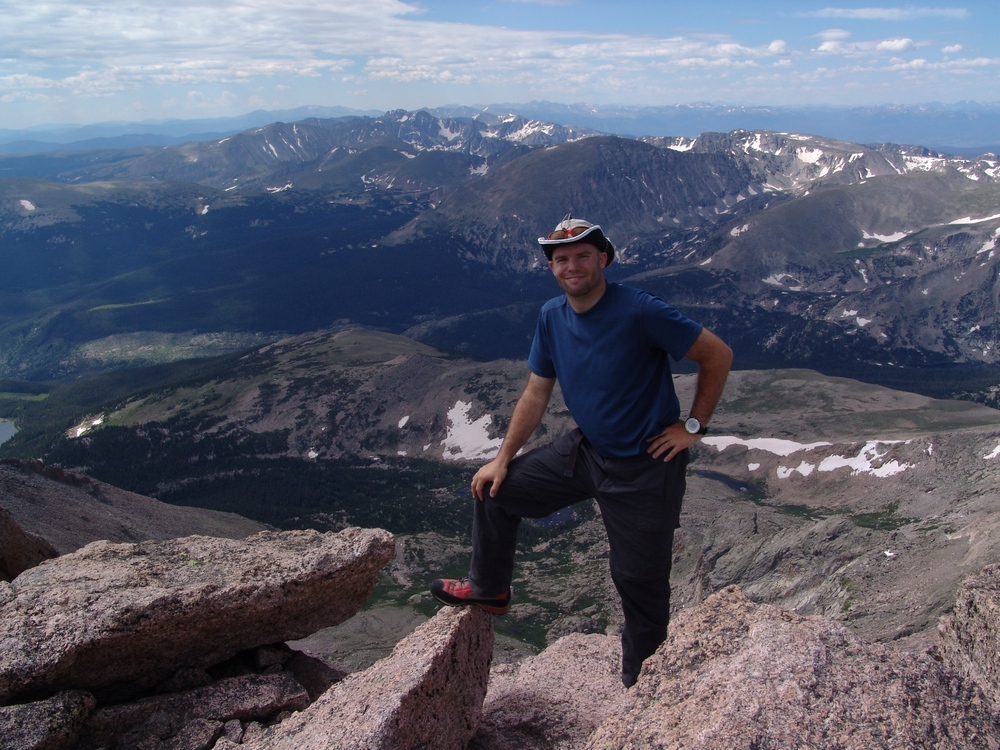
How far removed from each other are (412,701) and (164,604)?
14.5ft

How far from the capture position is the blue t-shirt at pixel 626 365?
→ 353 inches

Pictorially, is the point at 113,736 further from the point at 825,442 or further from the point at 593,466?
the point at 825,442

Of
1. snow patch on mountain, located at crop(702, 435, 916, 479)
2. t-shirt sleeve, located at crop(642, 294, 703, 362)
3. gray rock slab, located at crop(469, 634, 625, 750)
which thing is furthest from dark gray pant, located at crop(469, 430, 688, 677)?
snow patch on mountain, located at crop(702, 435, 916, 479)

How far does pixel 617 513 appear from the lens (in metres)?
9.51

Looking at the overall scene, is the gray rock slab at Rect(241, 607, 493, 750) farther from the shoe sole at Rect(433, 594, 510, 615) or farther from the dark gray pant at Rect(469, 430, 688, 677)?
the dark gray pant at Rect(469, 430, 688, 677)

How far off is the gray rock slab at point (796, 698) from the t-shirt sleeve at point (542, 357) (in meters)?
4.36

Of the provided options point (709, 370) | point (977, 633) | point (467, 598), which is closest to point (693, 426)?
point (709, 370)

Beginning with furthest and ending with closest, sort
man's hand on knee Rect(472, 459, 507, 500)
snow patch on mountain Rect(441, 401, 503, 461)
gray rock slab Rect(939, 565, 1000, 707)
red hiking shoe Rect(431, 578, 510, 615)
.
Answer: snow patch on mountain Rect(441, 401, 503, 461)
red hiking shoe Rect(431, 578, 510, 615)
man's hand on knee Rect(472, 459, 507, 500)
gray rock slab Rect(939, 565, 1000, 707)

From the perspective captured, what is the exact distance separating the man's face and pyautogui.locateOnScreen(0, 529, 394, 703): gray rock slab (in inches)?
256

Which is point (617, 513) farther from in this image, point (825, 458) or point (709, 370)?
point (825, 458)

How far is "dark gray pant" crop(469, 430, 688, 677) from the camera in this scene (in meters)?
9.24

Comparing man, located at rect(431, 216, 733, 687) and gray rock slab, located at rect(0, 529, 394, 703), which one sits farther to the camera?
gray rock slab, located at rect(0, 529, 394, 703)

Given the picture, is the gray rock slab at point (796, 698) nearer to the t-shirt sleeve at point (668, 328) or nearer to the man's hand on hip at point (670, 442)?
the man's hand on hip at point (670, 442)

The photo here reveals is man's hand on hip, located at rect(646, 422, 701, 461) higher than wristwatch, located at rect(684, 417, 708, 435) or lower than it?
lower
